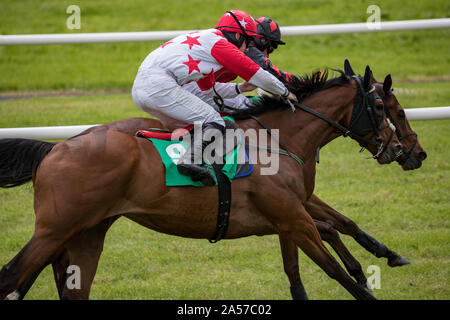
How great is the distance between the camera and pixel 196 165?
4.03 m

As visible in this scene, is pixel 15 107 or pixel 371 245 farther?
pixel 15 107

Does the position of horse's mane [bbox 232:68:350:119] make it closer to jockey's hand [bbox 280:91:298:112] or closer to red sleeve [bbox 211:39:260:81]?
jockey's hand [bbox 280:91:298:112]

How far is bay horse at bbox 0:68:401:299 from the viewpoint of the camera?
3783mm

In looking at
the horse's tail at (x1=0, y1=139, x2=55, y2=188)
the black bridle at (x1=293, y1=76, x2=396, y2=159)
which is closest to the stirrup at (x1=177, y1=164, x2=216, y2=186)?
the horse's tail at (x1=0, y1=139, x2=55, y2=188)

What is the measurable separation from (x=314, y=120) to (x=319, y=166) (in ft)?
10.9

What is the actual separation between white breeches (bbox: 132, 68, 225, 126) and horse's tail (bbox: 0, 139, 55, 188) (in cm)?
70

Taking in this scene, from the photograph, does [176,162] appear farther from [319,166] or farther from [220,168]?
[319,166]

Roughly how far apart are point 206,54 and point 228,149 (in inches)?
24.8

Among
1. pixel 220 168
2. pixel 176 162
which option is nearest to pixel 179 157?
pixel 176 162

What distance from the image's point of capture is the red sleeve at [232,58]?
415cm

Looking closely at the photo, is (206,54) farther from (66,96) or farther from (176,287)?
(66,96)

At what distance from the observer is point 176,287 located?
5.14 m
